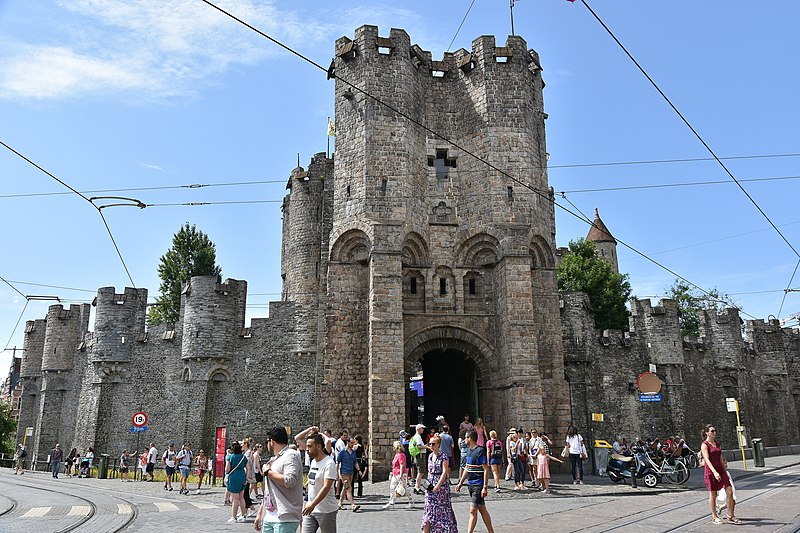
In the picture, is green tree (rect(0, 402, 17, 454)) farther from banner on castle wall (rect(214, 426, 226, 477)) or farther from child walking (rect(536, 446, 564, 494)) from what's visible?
child walking (rect(536, 446, 564, 494))

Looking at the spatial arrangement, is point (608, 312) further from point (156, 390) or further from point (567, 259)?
point (156, 390)

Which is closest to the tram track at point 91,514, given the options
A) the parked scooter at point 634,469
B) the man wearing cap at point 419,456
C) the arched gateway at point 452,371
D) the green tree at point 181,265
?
the man wearing cap at point 419,456

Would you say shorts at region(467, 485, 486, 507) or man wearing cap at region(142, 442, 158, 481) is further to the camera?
man wearing cap at region(142, 442, 158, 481)

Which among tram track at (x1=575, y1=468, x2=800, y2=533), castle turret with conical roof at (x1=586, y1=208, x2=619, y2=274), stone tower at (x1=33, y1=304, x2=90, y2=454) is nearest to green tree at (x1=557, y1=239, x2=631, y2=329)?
castle turret with conical roof at (x1=586, y1=208, x2=619, y2=274)

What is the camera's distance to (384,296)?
1947 centimetres

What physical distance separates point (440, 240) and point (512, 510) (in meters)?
11.2

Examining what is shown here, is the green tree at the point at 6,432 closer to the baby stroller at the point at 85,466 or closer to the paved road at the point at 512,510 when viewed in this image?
the baby stroller at the point at 85,466

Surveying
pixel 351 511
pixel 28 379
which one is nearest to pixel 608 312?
pixel 351 511

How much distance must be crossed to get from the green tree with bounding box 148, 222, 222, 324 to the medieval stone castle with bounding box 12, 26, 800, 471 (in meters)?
12.6

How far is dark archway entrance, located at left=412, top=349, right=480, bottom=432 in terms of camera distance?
78.5 ft

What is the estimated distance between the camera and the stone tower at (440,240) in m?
19.6

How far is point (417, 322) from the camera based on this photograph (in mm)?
20641

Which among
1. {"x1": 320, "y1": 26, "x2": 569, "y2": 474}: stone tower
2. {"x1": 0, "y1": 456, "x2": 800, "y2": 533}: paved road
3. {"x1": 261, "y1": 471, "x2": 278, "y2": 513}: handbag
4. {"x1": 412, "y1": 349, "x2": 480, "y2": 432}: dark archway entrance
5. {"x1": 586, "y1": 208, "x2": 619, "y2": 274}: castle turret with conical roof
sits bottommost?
{"x1": 0, "y1": 456, "x2": 800, "y2": 533}: paved road

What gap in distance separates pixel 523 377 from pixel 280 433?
46.6ft
